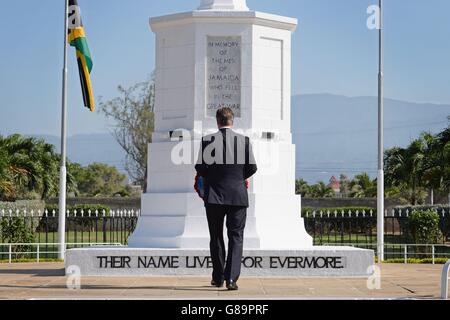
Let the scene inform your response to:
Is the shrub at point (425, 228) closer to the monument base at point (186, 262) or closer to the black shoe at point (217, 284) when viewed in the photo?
the monument base at point (186, 262)

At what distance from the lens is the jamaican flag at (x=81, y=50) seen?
19500mm

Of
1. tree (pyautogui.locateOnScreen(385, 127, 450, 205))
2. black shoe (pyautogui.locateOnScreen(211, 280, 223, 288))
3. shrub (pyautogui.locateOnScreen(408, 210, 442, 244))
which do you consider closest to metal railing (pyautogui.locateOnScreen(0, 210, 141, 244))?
shrub (pyautogui.locateOnScreen(408, 210, 442, 244))

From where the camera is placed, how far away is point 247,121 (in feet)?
→ 49.2

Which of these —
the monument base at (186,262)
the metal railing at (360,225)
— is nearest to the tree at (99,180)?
the metal railing at (360,225)

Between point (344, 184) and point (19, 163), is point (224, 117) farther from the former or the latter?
point (344, 184)

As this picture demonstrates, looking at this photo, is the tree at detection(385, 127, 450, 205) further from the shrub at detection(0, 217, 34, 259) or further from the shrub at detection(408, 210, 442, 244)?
the shrub at detection(0, 217, 34, 259)

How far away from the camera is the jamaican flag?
64.0 feet

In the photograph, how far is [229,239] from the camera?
11.0 metres

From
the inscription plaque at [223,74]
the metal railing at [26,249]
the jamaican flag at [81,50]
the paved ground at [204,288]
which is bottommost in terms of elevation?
the metal railing at [26,249]

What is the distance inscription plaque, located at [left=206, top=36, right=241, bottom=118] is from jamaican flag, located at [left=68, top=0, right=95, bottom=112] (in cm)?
494

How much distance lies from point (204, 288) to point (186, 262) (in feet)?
7.40

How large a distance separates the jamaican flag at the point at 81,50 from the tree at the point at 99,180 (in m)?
61.3

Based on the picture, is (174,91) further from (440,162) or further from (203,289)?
(440,162)

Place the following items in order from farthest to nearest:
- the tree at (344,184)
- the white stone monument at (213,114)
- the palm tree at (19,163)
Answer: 1. the tree at (344,184)
2. the palm tree at (19,163)
3. the white stone monument at (213,114)
